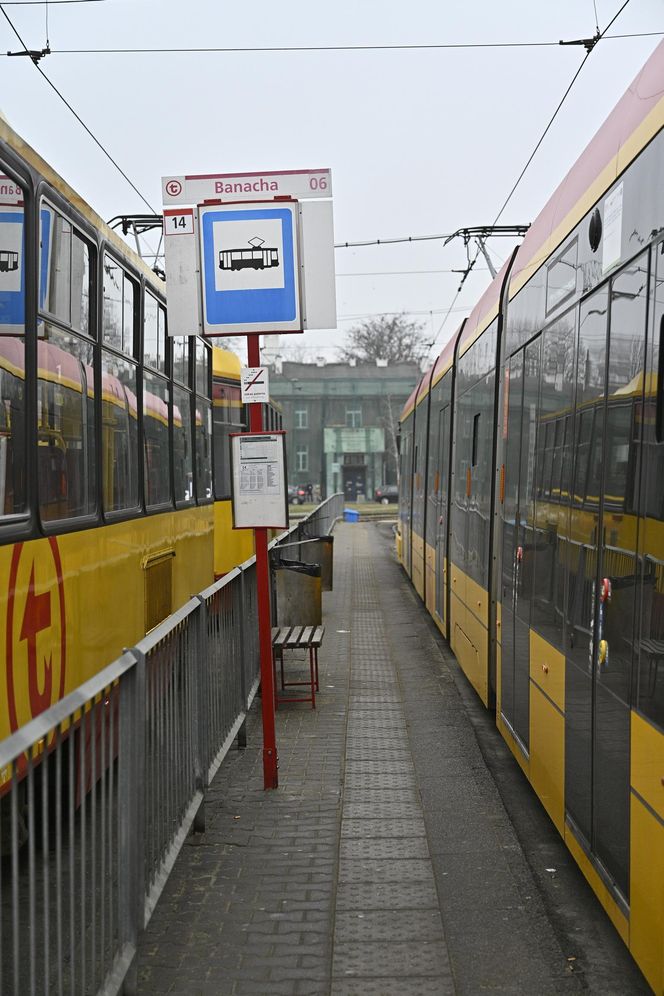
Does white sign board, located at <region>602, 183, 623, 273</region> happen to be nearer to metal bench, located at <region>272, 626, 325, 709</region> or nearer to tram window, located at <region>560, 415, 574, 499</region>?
tram window, located at <region>560, 415, 574, 499</region>

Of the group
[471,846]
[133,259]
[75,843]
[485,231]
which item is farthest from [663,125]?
[485,231]

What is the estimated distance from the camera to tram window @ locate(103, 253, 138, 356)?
22.2ft

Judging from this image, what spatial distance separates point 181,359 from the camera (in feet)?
32.6

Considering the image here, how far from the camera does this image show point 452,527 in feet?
38.6

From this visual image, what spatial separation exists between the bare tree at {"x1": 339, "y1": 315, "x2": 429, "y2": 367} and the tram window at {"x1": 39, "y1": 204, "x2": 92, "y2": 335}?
69.4m

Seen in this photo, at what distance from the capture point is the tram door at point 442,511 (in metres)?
12.7

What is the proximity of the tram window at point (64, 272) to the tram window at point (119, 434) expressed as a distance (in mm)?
543

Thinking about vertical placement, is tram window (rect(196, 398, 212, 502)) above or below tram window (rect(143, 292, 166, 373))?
below

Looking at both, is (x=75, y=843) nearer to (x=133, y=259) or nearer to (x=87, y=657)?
(x=87, y=657)

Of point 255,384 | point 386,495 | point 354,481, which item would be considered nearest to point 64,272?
point 255,384

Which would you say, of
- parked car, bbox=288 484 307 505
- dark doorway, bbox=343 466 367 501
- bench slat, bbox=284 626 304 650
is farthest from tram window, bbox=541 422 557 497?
dark doorway, bbox=343 466 367 501

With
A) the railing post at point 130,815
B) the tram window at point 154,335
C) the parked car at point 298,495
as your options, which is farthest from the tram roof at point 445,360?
the parked car at point 298,495

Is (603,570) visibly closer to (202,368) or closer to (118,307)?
(118,307)

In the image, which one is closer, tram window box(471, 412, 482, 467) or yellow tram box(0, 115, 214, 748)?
yellow tram box(0, 115, 214, 748)
